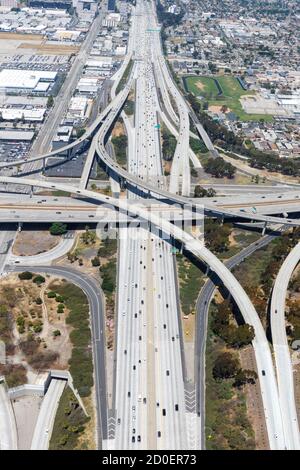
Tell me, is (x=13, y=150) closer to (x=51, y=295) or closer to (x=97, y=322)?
(x=51, y=295)

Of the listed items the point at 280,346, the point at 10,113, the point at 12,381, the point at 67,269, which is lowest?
the point at 12,381

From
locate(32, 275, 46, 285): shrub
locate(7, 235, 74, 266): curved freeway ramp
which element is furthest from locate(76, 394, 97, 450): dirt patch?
locate(7, 235, 74, 266): curved freeway ramp

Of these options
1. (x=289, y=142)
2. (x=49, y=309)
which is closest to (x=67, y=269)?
(x=49, y=309)

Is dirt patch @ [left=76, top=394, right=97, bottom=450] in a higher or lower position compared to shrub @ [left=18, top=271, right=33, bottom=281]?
lower

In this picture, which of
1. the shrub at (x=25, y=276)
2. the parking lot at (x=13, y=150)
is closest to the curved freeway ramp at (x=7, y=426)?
the shrub at (x=25, y=276)

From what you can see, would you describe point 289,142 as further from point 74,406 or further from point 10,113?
point 74,406

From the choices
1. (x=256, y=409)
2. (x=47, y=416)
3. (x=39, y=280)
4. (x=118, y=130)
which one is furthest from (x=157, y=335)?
(x=118, y=130)

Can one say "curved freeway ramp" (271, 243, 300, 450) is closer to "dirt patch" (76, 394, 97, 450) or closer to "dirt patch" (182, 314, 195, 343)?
"dirt patch" (182, 314, 195, 343)
